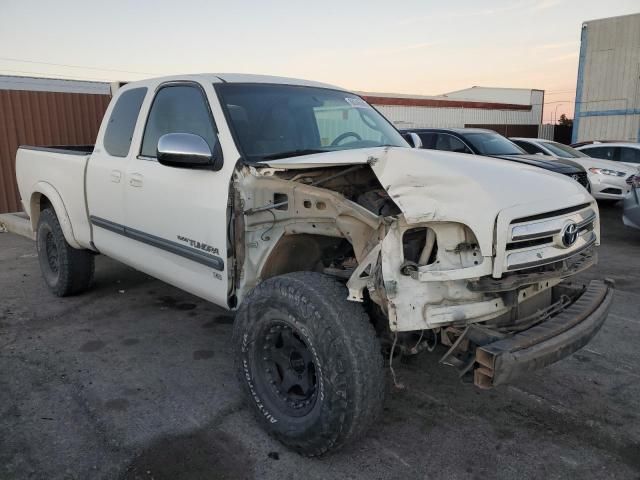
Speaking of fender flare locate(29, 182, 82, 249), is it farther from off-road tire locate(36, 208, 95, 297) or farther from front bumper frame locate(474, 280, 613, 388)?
front bumper frame locate(474, 280, 613, 388)

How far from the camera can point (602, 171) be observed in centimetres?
1118

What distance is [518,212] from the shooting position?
94.1 inches

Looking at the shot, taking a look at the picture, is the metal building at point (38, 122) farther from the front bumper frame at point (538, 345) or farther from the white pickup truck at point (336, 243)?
the front bumper frame at point (538, 345)

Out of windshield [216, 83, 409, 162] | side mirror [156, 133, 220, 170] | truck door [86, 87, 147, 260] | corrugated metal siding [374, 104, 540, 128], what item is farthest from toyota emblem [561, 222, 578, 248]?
corrugated metal siding [374, 104, 540, 128]

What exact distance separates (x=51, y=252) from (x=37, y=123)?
552 cm

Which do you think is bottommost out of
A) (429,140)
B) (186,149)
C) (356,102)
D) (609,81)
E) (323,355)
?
(323,355)

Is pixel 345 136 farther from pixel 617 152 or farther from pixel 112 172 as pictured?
pixel 617 152

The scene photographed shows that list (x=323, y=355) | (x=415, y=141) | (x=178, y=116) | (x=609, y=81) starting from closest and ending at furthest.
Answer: (x=323, y=355)
(x=178, y=116)
(x=415, y=141)
(x=609, y=81)

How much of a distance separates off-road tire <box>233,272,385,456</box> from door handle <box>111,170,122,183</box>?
1902mm

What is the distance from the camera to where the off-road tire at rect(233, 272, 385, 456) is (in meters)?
2.47

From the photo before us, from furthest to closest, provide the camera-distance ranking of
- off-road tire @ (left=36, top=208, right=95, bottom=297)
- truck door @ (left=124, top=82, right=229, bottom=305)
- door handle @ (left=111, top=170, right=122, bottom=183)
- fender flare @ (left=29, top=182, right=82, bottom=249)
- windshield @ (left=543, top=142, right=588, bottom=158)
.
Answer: windshield @ (left=543, top=142, right=588, bottom=158) < off-road tire @ (left=36, top=208, right=95, bottom=297) < fender flare @ (left=29, top=182, right=82, bottom=249) < door handle @ (left=111, top=170, right=122, bottom=183) < truck door @ (left=124, top=82, right=229, bottom=305)

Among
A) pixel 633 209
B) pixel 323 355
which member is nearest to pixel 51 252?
pixel 323 355

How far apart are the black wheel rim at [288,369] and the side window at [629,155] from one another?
38.2 feet

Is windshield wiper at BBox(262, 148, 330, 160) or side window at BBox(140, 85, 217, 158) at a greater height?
side window at BBox(140, 85, 217, 158)
